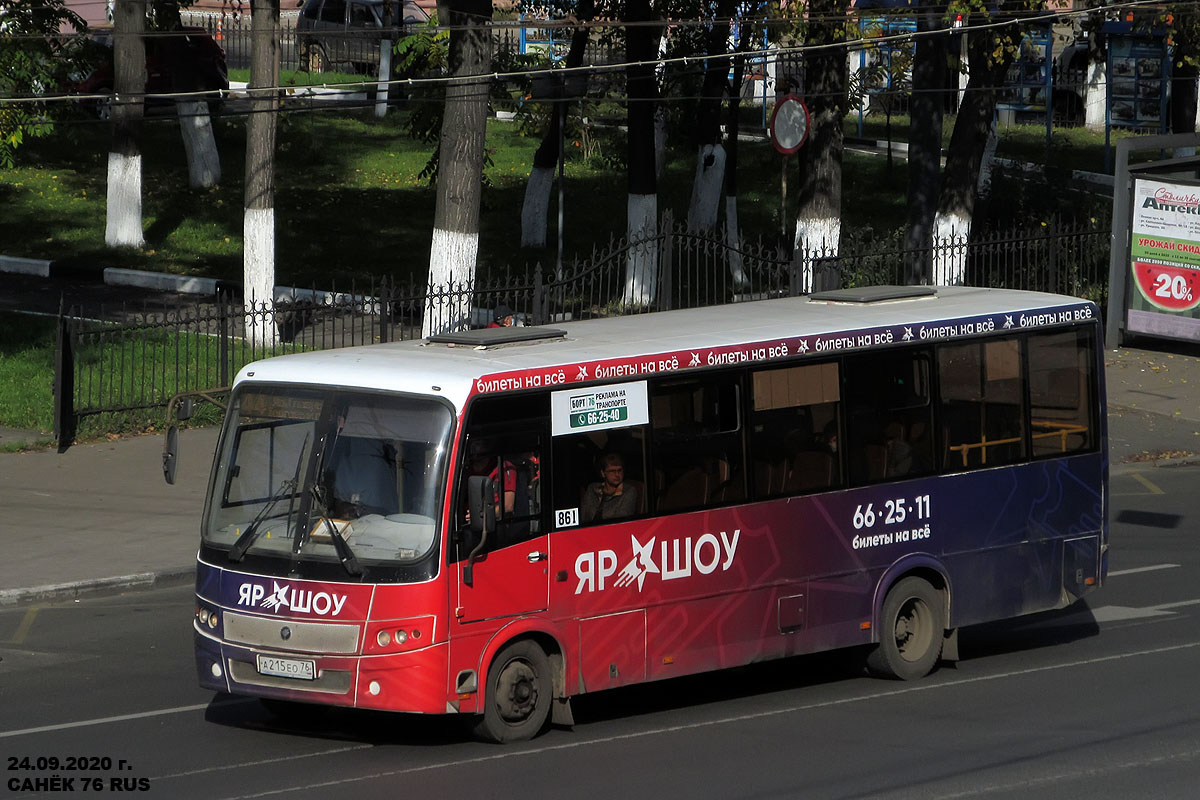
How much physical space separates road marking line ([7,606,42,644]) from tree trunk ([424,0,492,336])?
8.32 metres

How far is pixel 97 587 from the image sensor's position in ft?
42.8

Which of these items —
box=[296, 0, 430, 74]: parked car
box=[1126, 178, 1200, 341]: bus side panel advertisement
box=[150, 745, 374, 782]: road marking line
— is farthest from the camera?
box=[296, 0, 430, 74]: parked car

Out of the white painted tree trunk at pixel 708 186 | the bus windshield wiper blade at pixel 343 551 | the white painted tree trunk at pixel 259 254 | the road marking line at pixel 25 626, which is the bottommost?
the road marking line at pixel 25 626

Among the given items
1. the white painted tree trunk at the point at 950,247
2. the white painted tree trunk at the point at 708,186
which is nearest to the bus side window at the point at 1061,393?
the white painted tree trunk at the point at 950,247

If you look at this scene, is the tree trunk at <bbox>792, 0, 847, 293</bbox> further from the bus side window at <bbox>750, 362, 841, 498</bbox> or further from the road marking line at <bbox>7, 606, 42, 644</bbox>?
the road marking line at <bbox>7, 606, 42, 644</bbox>

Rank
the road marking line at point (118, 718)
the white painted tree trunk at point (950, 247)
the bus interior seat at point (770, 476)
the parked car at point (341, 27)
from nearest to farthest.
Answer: the road marking line at point (118, 718)
the bus interior seat at point (770, 476)
the white painted tree trunk at point (950, 247)
the parked car at point (341, 27)

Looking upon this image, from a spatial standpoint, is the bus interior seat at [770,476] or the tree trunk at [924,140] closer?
the bus interior seat at [770,476]

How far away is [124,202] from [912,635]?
19.6 m

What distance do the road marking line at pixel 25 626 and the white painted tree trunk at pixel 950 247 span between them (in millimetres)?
13149

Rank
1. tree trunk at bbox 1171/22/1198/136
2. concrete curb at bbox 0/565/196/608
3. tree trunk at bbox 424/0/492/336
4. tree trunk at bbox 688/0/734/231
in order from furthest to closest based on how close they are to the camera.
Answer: tree trunk at bbox 1171/22/1198/136
tree trunk at bbox 688/0/734/231
tree trunk at bbox 424/0/492/336
concrete curb at bbox 0/565/196/608

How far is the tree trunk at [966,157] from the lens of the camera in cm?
2330

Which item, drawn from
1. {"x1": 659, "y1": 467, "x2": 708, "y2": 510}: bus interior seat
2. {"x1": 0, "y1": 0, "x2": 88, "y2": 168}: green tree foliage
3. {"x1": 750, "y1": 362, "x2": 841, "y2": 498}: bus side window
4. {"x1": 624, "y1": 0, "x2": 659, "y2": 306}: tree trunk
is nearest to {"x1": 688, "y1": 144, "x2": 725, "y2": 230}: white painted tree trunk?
{"x1": 624, "y1": 0, "x2": 659, "y2": 306}: tree trunk

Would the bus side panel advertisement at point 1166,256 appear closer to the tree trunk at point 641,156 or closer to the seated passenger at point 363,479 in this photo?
the tree trunk at point 641,156

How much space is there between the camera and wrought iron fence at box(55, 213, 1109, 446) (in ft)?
59.2
